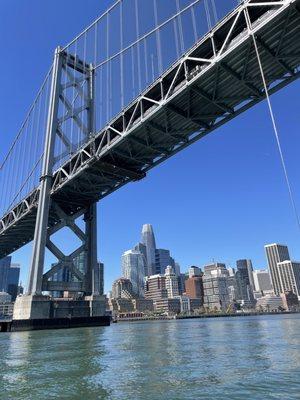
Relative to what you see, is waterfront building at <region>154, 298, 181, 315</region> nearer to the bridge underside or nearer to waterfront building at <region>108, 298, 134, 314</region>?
waterfront building at <region>108, 298, 134, 314</region>

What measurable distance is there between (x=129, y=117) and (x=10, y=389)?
27268 millimetres

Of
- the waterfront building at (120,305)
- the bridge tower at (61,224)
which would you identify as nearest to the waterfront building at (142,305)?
the waterfront building at (120,305)

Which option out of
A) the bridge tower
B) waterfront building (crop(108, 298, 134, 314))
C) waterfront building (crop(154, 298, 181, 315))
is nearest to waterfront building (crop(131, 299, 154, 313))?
waterfront building (crop(108, 298, 134, 314))

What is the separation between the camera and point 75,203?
1786 inches

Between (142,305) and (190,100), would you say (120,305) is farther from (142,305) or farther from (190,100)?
(190,100)

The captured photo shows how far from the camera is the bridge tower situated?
35.8 meters

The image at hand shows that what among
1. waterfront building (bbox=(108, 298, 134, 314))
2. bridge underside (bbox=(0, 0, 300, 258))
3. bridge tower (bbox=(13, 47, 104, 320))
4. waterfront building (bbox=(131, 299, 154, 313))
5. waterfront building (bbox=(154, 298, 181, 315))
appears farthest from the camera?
waterfront building (bbox=(131, 299, 154, 313))

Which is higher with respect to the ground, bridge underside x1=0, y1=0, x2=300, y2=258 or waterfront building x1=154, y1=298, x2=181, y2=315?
waterfront building x1=154, y1=298, x2=181, y2=315

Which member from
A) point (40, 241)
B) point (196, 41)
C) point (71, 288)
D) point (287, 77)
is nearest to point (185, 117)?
point (196, 41)

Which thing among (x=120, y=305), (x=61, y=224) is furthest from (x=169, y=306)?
(x=61, y=224)

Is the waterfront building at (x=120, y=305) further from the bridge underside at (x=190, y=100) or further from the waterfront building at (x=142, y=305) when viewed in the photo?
the bridge underside at (x=190, y=100)

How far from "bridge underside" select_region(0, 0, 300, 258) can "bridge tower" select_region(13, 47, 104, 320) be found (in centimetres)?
156

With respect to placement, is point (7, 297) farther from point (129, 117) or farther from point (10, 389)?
point (10, 389)

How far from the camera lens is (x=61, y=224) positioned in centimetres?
4281
